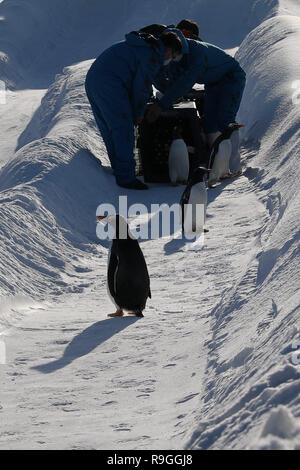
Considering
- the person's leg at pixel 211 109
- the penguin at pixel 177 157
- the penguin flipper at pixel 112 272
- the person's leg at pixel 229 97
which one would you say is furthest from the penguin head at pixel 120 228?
the person's leg at pixel 211 109

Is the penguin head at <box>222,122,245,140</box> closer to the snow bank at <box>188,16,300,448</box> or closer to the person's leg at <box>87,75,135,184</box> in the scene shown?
the snow bank at <box>188,16,300,448</box>

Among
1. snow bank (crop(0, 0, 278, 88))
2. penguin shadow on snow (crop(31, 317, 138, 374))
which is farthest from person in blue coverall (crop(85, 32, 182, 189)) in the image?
snow bank (crop(0, 0, 278, 88))

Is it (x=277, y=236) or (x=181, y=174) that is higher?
(x=181, y=174)

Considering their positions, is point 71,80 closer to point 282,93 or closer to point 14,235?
point 282,93

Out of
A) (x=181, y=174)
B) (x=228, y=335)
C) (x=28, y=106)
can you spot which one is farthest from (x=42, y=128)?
(x=228, y=335)

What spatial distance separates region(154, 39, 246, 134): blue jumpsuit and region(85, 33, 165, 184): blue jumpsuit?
1.19 ft

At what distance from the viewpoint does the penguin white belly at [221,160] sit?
6.71 meters

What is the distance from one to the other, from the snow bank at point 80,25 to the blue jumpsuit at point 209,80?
11081 mm

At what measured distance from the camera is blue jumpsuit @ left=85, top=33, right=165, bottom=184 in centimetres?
642

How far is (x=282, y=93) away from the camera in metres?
8.44

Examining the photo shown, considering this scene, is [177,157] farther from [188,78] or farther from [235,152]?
[188,78]

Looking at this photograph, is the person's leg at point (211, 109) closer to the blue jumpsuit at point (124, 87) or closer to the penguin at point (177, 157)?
the penguin at point (177, 157)

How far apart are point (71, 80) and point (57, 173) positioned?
6168 mm

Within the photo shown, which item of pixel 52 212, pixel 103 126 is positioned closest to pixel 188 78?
pixel 103 126
